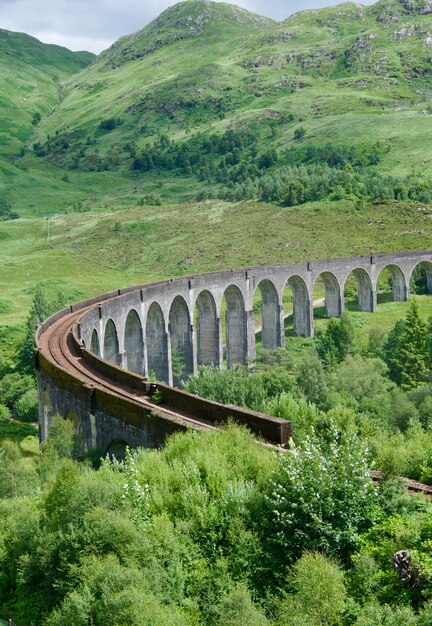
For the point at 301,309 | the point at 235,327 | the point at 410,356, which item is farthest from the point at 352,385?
the point at 301,309

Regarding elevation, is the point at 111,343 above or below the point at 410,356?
above

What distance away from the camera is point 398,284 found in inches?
3250

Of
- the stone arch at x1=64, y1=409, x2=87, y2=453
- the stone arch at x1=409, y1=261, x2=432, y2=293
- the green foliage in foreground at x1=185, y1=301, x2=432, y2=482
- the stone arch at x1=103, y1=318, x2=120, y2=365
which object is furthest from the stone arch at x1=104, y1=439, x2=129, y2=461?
the stone arch at x1=409, y1=261, x2=432, y2=293

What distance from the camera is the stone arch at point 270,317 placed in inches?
2741

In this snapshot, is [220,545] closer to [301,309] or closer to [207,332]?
[207,332]

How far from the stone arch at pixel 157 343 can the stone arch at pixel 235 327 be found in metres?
9.62

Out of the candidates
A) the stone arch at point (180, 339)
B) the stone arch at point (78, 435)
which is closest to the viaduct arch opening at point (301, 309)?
the stone arch at point (180, 339)

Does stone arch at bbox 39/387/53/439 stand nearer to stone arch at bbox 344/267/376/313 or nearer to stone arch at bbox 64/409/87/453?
stone arch at bbox 64/409/87/453

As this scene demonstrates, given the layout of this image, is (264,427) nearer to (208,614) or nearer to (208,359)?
(208,614)

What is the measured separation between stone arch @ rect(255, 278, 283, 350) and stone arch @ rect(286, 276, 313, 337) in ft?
12.3

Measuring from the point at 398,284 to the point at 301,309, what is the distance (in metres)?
15.7

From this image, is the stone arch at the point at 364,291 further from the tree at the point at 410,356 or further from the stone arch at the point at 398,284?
the tree at the point at 410,356

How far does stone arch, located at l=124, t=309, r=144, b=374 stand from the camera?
178 ft

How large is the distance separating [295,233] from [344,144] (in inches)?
2259
